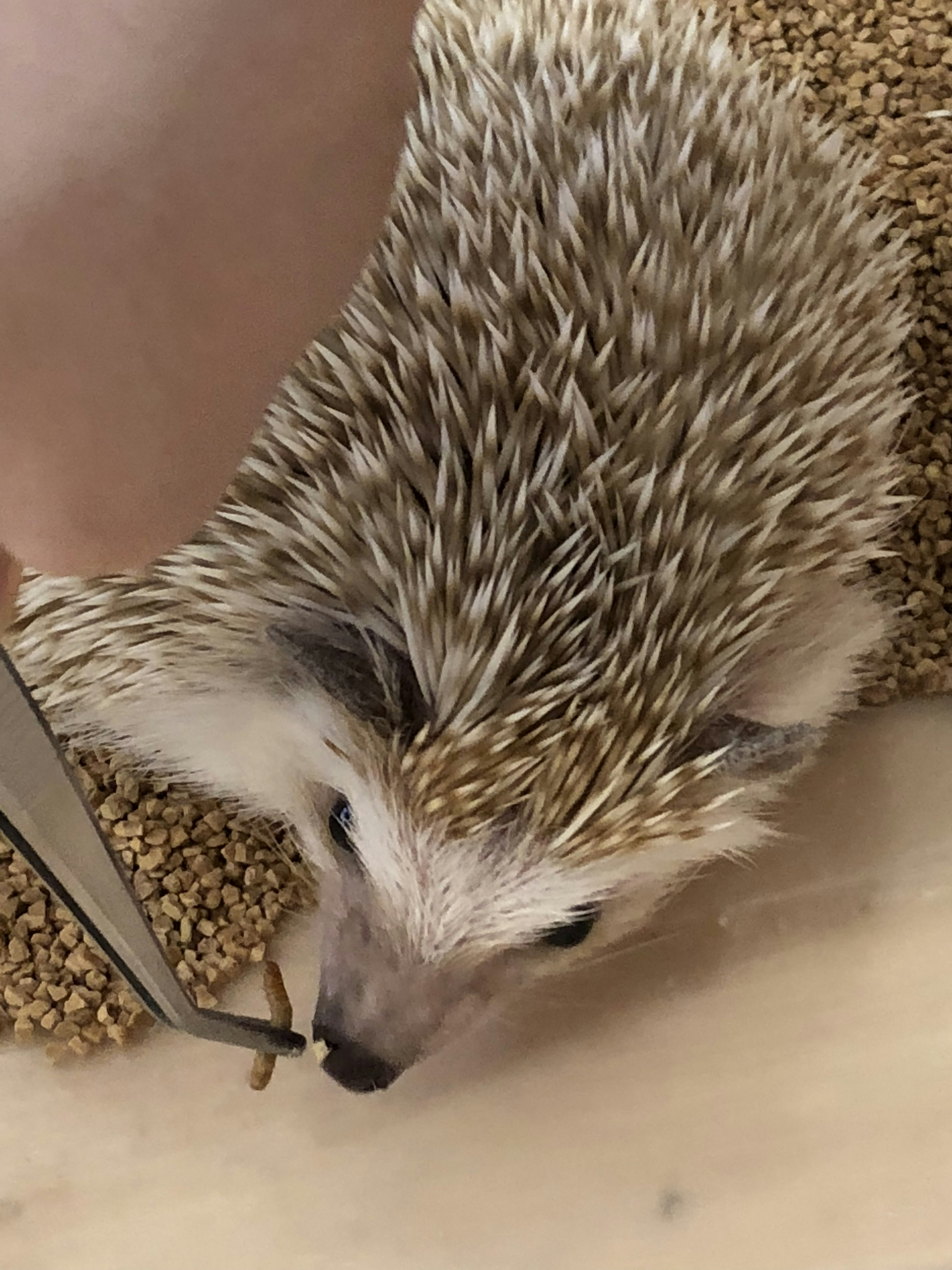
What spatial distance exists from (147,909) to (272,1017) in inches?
6.9

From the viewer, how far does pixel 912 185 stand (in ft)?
5.40

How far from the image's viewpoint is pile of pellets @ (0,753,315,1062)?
1.34 m

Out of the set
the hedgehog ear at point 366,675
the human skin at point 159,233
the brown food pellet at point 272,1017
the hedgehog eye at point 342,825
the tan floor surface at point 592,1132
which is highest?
the human skin at point 159,233

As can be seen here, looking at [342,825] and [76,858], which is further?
[342,825]

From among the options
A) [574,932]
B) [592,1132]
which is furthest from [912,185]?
[592,1132]

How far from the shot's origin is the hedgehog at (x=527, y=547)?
1055 mm

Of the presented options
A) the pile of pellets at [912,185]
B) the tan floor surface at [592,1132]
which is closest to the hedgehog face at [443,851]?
the tan floor surface at [592,1132]

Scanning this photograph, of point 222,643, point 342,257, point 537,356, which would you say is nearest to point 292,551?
point 222,643

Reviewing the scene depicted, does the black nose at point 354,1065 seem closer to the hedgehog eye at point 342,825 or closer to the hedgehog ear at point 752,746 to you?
the hedgehog eye at point 342,825

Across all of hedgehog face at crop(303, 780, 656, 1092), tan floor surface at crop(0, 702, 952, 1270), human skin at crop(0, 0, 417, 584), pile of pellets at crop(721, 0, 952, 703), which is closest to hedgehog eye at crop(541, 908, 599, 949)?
hedgehog face at crop(303, 780, 656, 1092)

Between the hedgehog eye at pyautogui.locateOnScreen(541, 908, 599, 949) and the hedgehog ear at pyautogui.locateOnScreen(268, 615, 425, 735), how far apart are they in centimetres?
26

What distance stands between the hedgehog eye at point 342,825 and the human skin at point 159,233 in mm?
536

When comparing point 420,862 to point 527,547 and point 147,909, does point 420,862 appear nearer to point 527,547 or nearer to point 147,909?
point 527,547

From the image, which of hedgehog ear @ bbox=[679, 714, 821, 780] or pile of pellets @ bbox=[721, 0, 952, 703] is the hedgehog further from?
pile of pellets @ bbox=[721, 0, 952, 703]
